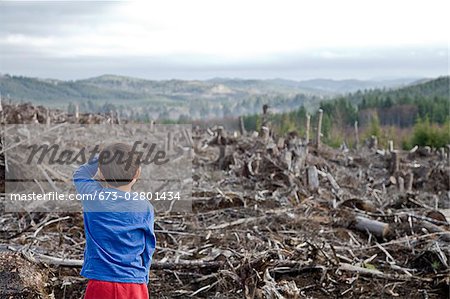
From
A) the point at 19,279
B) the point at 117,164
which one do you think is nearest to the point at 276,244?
the point at 19,279

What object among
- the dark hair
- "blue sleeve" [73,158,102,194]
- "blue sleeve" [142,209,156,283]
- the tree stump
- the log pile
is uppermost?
the dark hair

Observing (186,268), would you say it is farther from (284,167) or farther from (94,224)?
(284,167)

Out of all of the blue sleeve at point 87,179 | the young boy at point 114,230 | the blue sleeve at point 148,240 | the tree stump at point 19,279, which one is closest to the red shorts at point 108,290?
the young boy at point 114,230

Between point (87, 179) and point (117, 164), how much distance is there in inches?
13.0

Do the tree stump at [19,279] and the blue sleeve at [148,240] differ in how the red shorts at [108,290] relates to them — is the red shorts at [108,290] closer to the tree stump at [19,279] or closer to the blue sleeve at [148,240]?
the blue sleeve at [148,240]

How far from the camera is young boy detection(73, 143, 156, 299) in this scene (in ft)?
9.34

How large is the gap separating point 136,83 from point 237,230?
141 meters

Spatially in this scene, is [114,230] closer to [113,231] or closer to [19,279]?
[113,231]

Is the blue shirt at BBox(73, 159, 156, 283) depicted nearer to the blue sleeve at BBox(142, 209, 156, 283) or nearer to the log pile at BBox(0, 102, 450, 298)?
the blue sleeve at BBox(142, 209, 156, 283)

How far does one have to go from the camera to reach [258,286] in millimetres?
4062

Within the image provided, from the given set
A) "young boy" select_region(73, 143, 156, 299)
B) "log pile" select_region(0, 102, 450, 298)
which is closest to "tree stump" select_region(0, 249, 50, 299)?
"log pile" select_region(0, 102, 450, 298)

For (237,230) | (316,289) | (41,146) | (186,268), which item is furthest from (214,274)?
(41,146)

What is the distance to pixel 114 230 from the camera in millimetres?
2873

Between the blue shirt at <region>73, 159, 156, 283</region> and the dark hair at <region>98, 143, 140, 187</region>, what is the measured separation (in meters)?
0.10
